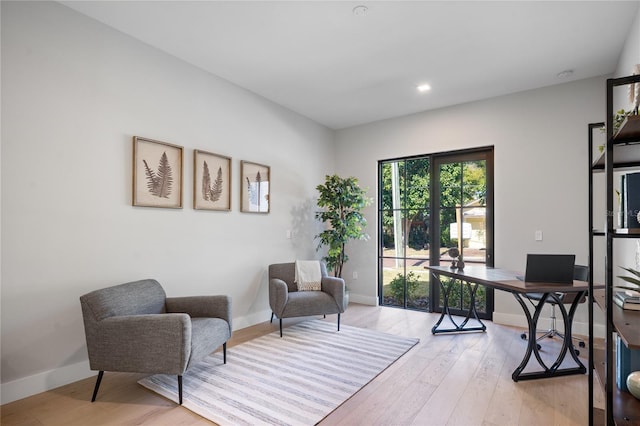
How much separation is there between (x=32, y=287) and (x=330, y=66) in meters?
3.18

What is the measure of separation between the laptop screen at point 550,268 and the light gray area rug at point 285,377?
4.35 ft

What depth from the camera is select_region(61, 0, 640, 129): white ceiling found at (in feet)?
8.51

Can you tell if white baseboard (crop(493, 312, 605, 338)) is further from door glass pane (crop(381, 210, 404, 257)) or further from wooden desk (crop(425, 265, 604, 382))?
door glass pane (crop(381, 210, 404, 257))

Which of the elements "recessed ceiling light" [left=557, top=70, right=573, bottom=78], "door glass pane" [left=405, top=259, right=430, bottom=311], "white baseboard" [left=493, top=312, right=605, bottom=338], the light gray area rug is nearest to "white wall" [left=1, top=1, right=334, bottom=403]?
the light gray area rug

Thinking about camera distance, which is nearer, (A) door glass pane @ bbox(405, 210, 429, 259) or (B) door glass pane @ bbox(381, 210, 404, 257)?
(A) door glass pane @ bbox(405, 210, 429, 259)

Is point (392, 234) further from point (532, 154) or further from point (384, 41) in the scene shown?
point (384, 41)

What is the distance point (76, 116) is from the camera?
8.70ft

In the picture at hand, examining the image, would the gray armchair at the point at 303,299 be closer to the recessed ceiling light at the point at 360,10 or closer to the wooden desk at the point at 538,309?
the wooden desk at the point at 538,309

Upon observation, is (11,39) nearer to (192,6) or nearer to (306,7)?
(192,6)

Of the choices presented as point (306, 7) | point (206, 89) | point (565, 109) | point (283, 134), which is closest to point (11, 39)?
point (206, 89)

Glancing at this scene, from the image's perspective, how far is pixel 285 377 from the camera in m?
2.64

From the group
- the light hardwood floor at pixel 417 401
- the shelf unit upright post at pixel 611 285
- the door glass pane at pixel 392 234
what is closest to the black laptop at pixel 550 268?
the light hardwood floor at pixel 417 401

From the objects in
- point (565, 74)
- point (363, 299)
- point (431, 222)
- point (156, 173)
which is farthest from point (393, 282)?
point (156, 173)

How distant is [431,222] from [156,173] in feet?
11.6
